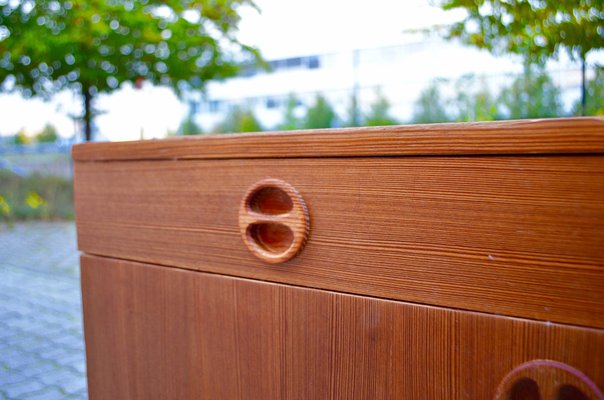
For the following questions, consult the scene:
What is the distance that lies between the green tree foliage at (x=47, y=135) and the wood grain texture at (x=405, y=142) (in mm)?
22771

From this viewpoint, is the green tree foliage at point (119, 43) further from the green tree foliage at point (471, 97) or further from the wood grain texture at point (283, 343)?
the wood grain texture at point (283, 343)

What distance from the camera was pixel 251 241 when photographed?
1.00 metres

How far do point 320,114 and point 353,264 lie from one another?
5463 millimetres

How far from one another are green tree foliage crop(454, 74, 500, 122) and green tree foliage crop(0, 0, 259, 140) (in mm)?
1710

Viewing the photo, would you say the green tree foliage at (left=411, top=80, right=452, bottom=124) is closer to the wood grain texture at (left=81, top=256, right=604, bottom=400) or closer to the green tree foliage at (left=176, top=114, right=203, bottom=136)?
the green tree foliage at (left=176, top=114, right=203, bottom=136)

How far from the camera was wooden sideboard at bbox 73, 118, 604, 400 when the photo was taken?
27.9 inches

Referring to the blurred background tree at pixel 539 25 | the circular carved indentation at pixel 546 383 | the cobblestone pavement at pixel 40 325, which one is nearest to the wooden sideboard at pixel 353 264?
the circular carved indentation at pixel 546 383

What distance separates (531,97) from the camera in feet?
13.6

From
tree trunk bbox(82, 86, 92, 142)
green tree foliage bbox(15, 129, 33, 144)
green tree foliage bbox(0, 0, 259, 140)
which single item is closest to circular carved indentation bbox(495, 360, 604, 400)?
green tree foliage bbox(0, 0, 259, 140)

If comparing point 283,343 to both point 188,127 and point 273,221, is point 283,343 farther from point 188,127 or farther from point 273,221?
point 188,127

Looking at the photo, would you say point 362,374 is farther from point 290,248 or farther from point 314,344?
point 290,248

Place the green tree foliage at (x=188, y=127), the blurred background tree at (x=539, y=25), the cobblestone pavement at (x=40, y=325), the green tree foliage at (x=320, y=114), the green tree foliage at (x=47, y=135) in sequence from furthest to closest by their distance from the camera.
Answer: the green tree foliage at (x=47, y=135)
the green tree foliage at (x=188, y=127)
the green tree foliage at (x=320, y=114)
the cobblestone pavement at (x=40, y=325)
the blurred background tree at (x=539, y=25)

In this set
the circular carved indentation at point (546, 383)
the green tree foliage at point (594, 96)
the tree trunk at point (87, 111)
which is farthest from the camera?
the tree trunk at point (87, 111)

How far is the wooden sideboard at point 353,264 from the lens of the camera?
2.32 ft
